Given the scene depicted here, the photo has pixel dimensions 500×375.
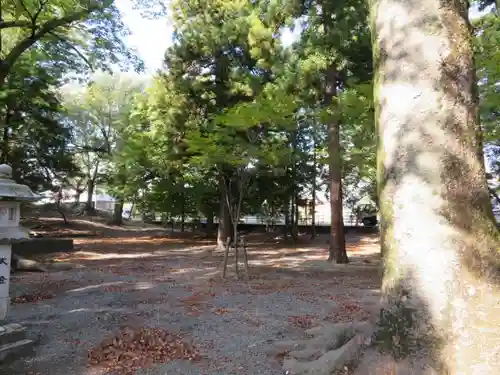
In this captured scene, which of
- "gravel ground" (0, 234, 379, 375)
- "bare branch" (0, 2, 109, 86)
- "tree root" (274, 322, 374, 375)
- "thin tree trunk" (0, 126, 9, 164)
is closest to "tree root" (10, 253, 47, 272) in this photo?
"gravel ground" (0, 234, 379, 375)

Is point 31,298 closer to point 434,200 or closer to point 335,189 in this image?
point 434,200

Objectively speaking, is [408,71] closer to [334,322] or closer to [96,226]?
[334,322]

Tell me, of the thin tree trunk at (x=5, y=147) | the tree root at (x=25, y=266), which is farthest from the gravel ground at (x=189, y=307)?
the thin tree trunk at (x=5, y=147)

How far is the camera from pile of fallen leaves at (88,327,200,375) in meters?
3.66

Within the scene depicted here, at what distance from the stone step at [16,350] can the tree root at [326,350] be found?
249 centimetres

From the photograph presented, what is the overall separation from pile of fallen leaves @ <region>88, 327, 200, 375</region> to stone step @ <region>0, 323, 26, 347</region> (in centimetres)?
76

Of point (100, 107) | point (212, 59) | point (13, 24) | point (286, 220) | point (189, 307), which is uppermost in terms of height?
point (100, 107)

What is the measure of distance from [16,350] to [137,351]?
3.73 ft

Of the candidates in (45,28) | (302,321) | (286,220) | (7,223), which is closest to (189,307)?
(302,321)

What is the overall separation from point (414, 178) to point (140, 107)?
684 inches

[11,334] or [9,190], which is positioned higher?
[9,190]

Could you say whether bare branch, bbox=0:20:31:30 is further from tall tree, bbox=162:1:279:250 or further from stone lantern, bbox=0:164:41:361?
stone lantern, bbox=0:164:41:361

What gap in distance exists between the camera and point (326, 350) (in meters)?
3.48

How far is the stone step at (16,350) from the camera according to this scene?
3.67m
